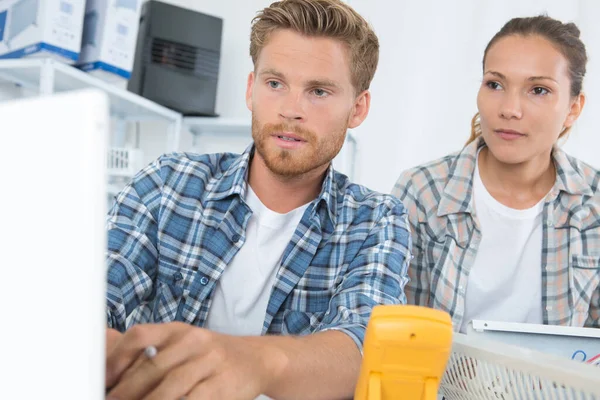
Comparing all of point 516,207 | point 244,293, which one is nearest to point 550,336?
point 244,293

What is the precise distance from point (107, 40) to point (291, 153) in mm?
1312

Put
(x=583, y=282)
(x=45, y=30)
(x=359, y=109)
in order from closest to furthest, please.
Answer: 1. (x=359, y=109)
2. (x=583, y=282)
3. (x=45, y=30)

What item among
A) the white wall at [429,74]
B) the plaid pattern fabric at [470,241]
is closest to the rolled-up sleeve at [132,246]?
the plaid pattern fabric at [470,241]

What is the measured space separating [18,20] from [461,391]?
200cm

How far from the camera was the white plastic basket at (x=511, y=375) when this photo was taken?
432 mm

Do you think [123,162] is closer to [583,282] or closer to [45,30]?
[45,30]

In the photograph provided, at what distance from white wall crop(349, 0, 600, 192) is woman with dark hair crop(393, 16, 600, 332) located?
47.9 inches

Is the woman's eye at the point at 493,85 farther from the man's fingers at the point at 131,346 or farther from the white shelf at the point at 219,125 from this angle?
the man's fingers at the point at 131,346

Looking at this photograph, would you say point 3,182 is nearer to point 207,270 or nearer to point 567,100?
point 207,270

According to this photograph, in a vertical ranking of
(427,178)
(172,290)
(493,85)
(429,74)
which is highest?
(429,74)

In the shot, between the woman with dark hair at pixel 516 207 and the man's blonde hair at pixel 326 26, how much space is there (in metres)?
0.41

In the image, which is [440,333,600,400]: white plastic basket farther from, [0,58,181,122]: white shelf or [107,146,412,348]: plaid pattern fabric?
[0,58,181,122]: white shelf

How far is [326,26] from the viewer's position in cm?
117

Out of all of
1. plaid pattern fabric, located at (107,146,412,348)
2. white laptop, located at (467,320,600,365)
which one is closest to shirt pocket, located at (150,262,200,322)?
plaid pattern fabric, located at (107,146,412,348)
